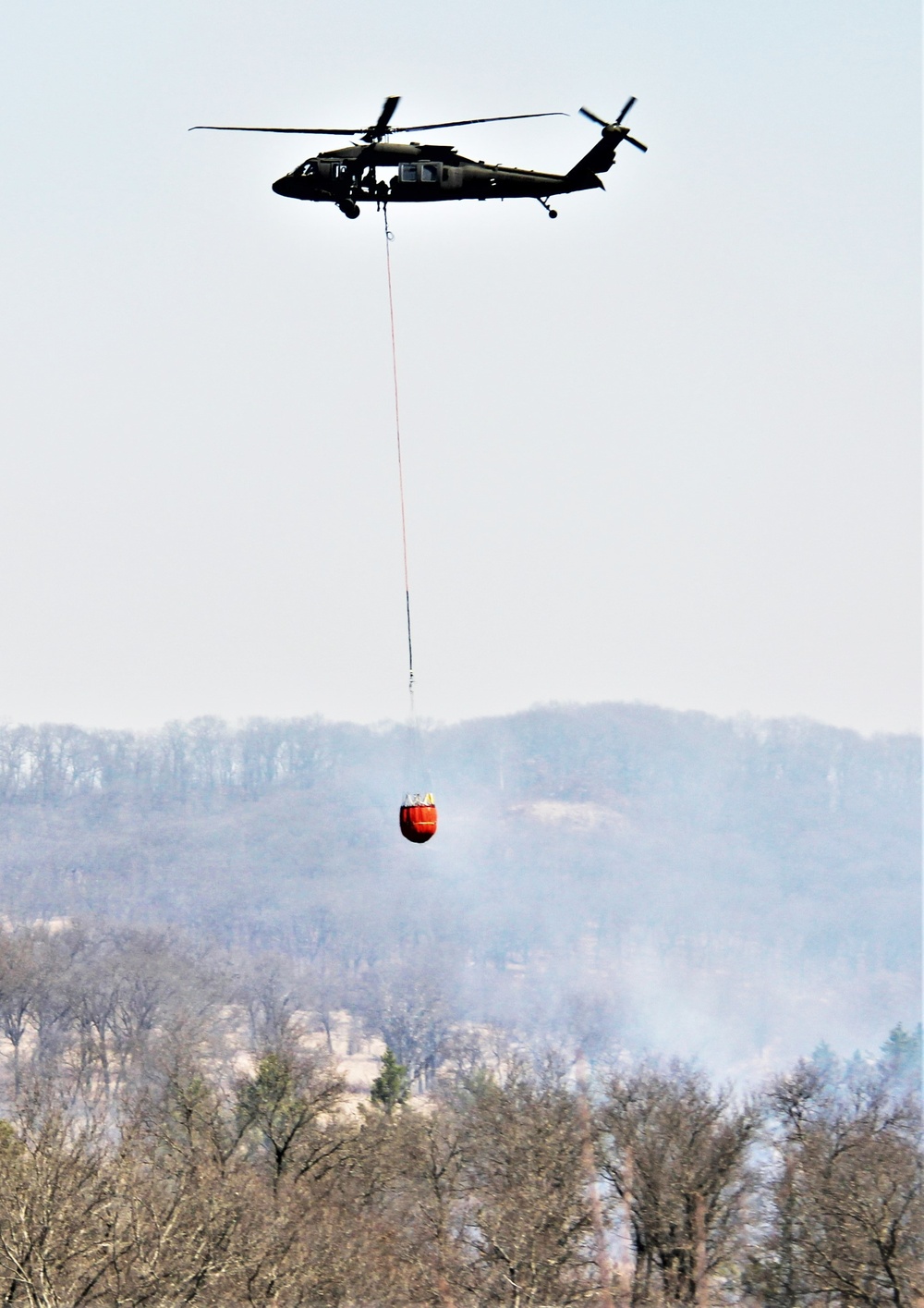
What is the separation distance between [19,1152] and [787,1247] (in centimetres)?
2243

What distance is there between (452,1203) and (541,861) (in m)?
97.0

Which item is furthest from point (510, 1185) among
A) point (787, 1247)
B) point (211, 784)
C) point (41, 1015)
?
point (211, 784)

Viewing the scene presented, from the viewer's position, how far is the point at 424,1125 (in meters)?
56.4

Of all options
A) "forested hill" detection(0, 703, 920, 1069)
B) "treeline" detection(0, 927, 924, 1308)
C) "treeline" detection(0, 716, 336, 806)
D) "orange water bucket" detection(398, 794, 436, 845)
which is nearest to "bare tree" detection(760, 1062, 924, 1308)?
"treeline" detection(0, 927, 924, 1308)

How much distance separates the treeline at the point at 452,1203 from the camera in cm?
2994

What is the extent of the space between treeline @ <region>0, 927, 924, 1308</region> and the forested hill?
54.5m

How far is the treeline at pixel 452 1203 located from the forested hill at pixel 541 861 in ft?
179

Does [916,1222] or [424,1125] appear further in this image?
[424,1125]

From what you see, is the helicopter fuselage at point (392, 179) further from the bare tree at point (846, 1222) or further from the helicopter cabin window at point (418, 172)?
the bare tree at point (846, 1222)

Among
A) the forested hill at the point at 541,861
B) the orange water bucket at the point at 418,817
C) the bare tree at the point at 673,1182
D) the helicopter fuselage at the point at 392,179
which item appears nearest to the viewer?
the orange water bucket at the point at 418,817

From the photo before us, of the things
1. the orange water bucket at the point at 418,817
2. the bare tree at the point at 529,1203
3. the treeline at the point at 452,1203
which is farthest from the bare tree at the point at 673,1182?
the orange water bucket at the point at 418,817

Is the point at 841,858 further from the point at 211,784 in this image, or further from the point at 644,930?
the point at 211,784

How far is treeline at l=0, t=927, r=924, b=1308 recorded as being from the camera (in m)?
29.9

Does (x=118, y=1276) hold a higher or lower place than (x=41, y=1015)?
higher
